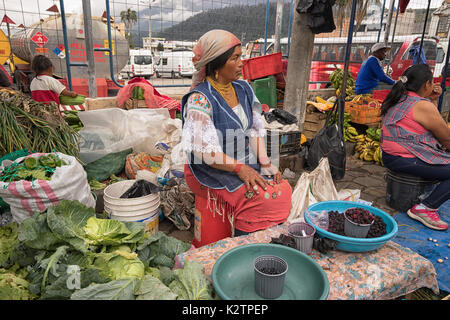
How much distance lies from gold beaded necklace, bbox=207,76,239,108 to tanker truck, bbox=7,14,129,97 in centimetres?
337

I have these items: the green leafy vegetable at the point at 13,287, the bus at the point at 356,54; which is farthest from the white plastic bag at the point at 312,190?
the bus at the point at 356,54

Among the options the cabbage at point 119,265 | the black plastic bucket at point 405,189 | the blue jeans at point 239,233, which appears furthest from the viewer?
the black plastic bucket at point 405,189

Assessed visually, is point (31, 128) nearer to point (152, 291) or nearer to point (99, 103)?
point (99, 103)

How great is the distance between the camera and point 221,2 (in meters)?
5.56

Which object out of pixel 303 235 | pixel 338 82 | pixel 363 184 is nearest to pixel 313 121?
pixel 338 82

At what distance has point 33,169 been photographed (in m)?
2.26

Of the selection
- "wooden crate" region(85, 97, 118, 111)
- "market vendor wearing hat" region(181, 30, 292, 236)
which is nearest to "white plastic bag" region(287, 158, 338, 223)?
"market vendor wearing hat" region(181, 30, 292, 236)

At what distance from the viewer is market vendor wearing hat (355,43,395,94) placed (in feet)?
18.0

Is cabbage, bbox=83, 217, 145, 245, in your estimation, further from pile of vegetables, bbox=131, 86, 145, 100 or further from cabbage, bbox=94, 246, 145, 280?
pile of vegetables, bbox=131, 86, 145, 100

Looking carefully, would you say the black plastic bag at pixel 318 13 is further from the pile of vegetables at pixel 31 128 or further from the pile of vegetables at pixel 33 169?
the pile of vegetables at pixel 33 169

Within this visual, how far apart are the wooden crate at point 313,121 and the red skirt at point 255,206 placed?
157 inches

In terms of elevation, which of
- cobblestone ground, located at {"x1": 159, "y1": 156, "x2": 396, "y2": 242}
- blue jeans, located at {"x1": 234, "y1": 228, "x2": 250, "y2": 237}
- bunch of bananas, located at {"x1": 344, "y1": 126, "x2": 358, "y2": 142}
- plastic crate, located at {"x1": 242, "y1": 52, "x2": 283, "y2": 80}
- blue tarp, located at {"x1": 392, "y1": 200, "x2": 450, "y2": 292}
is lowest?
cobblestone ground, located at {"x1": 159, "y1": 156, "x2": 396, "y2": 242}

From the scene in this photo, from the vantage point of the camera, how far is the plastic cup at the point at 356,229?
1542mm
